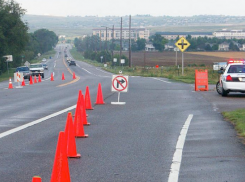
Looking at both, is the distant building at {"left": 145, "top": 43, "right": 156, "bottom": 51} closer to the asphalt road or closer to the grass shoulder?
the asphalt road

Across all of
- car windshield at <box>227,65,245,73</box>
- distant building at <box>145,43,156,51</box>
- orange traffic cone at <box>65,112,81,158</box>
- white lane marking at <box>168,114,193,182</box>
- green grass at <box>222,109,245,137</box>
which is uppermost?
car windshield at <box>227,65,245,73</box>

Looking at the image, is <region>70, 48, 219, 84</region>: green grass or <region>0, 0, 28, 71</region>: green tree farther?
<region>0, 0, 28, 71</region>: green tree

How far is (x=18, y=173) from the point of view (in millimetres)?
8188

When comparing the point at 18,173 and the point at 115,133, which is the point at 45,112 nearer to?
the point at 115,133

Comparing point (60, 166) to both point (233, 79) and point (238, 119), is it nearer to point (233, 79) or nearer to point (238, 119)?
point (238, 119)

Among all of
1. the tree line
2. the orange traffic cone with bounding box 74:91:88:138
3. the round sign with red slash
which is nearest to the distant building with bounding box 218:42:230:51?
the tree line

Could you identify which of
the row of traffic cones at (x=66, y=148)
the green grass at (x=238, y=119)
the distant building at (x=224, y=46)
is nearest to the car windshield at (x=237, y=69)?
the green grass at (x=238, y=119)

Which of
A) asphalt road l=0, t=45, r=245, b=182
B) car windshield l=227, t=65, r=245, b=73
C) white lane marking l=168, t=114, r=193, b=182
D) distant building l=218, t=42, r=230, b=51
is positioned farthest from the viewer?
distant building l=218, t=42, r=230, b=51

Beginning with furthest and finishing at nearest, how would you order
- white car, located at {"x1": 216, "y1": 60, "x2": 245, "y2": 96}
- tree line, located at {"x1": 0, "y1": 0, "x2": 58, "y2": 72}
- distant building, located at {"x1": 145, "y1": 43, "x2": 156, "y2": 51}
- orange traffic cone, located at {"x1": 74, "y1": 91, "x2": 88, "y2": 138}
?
distant building, located at {"x1": 145, "y1": 43, "x2": 156, "y2": 51}, tree line, located at {"x1": 0, "y1": 0, "x2": 58, "y2": 72}, white car, located at {"x1": 216, "y1": 60, "x2": 245, "y2": 96}, orange traffic cone, located at {"x1": 74, "y1": 91, "x2": 88, "y2": 138}

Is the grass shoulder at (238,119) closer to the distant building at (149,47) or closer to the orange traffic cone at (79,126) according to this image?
the orange traffic cone at (79,126)

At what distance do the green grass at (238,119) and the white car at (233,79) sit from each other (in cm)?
644

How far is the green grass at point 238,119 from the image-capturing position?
12.7 meters

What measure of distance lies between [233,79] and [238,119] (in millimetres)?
8627

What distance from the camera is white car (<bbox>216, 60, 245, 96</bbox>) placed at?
22812 millimetres
